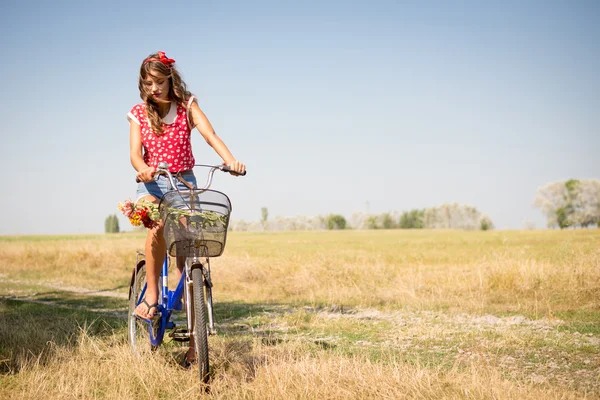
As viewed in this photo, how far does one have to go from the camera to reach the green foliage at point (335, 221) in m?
121

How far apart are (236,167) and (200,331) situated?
4.01ft

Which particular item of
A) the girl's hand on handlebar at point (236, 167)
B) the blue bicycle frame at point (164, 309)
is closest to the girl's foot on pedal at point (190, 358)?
the blue bicycle frame at point (164, 309)

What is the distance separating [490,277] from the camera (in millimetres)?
10922

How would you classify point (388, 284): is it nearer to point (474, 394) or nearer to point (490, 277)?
point (490, 277)

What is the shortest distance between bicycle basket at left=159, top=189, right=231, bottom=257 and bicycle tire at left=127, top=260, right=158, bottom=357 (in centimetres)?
138

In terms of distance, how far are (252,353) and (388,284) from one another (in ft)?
25.2

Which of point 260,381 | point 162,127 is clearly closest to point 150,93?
point 162,127

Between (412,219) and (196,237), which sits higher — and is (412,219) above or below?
above

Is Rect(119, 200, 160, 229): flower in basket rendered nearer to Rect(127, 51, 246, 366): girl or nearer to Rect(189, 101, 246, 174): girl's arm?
Rect(127, 51, 246, 366): girl

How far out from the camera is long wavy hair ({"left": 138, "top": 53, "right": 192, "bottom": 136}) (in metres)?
4.38

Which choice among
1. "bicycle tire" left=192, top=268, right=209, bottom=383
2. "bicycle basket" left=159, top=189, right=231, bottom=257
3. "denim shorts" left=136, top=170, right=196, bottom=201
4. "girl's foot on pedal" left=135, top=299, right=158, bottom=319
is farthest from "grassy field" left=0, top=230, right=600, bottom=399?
"denim shorts" left=136, top=170, right=196, bottom=201

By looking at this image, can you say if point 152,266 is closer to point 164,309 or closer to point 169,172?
point 164,309

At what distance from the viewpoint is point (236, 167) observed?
163 inches

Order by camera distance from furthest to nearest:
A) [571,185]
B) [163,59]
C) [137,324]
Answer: [571,185]
[137,324]
[163,59]
